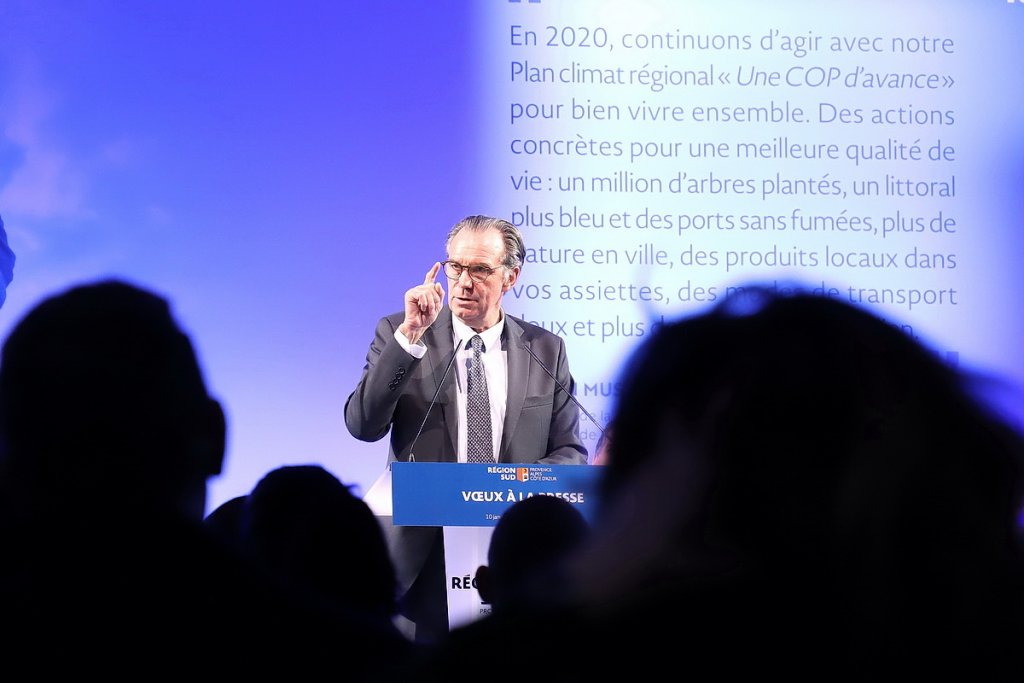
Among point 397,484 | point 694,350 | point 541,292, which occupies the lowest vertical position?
point 397,484

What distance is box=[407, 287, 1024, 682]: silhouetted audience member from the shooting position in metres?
0.79

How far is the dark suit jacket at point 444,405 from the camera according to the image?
4238 mm

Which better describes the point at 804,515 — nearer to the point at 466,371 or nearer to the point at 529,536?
the point at 529,536

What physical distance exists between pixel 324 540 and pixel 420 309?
116 inches

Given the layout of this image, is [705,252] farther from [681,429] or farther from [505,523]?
[681,429]

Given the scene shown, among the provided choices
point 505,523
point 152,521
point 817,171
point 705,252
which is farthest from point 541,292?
point 152,521

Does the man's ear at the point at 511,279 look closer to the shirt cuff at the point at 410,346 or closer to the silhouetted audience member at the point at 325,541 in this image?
the shirt cuff at the point at 410,346

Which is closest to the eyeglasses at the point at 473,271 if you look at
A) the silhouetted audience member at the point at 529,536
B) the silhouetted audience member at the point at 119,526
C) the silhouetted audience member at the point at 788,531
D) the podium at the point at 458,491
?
the podium at the point at 458,491

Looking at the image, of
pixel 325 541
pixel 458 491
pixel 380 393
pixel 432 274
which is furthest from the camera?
pixel 432 274

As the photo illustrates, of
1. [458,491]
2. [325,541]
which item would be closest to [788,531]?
[325,541]

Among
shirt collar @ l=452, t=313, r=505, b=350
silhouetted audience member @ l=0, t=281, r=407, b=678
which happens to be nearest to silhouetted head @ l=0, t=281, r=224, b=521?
silhouetted audience member @ l=0, t=281, r=407, b=678

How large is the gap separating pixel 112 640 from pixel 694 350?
0.53 metres

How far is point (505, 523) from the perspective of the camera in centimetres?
206

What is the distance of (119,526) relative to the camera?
0.99 meters
